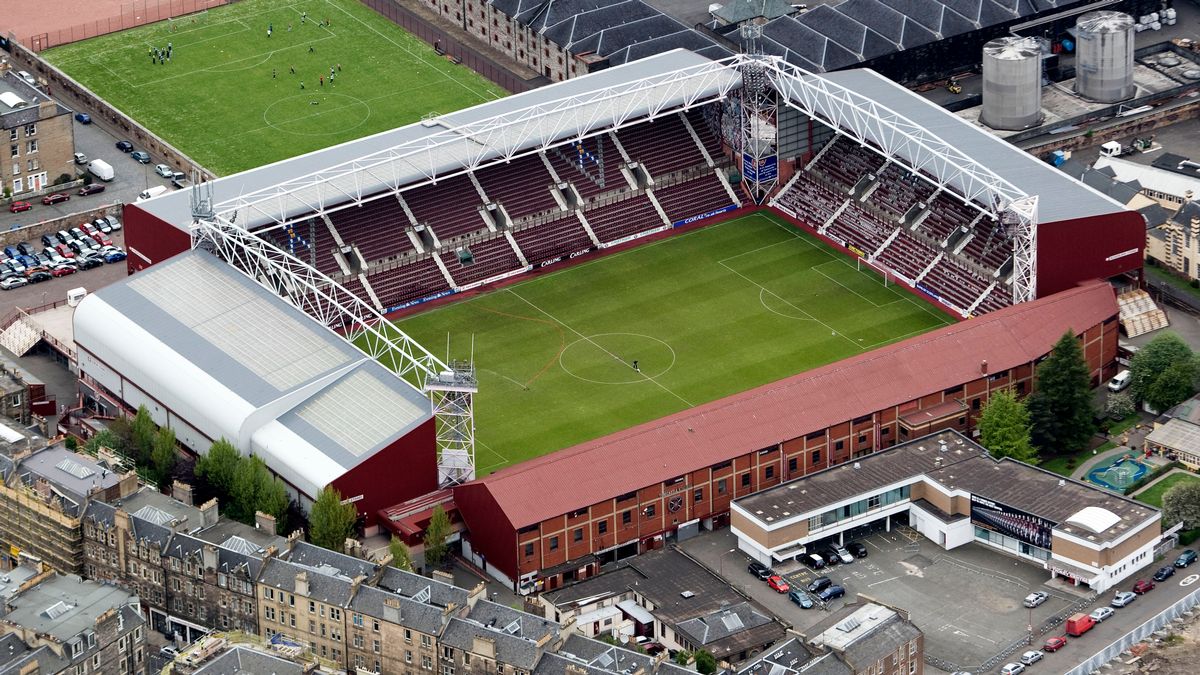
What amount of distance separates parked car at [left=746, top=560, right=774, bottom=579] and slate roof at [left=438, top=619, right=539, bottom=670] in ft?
87.9

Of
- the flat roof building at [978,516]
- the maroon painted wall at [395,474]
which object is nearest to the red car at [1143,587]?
the flat roof building at [978,516]

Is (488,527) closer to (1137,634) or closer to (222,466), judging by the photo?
(222,466)

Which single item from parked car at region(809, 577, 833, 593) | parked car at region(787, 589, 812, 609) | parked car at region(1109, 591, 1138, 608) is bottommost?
parked car at region(787, 589, 812, 609)

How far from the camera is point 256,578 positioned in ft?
595

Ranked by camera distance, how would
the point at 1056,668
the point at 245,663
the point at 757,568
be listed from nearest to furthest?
1. the point at 245,663
2. the point at 1056,668
3. the point at 757,568

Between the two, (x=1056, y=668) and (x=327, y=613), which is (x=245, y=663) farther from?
(x=1056, y=668)

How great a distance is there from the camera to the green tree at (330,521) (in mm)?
189875

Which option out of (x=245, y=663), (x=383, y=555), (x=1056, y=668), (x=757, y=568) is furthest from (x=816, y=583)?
(x=245, y=663)

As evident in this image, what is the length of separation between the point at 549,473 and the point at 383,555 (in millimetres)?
14125

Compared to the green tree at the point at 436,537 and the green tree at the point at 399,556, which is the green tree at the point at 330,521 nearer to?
the green tree at the point at 399,556

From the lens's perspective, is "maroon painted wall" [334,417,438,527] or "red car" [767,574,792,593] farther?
"maroon painted wall" [334,417,438,527]

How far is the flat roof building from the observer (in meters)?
191

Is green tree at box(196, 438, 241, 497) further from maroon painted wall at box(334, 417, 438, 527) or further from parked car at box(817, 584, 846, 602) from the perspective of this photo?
parked car at box(817, 584, 846, 602)

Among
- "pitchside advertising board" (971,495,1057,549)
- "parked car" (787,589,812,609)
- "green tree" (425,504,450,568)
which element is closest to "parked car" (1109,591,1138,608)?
"pitchside advertising board" (971,495,1057,549)
